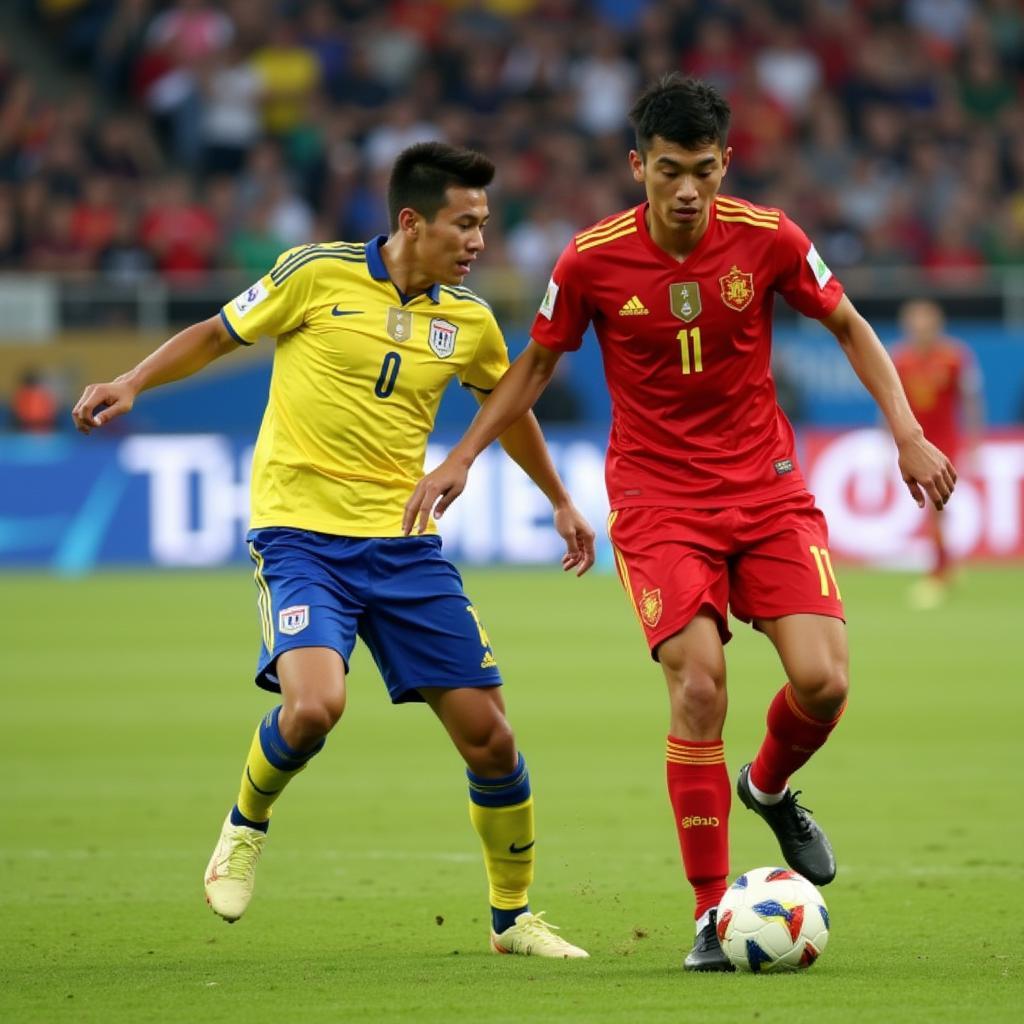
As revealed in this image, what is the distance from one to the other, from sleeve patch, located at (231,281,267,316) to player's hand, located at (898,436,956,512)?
1999 millimetres

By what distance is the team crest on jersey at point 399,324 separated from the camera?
6348 millimetres

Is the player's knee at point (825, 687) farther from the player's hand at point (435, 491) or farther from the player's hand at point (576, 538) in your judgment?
the player's hand at point (435, 491)

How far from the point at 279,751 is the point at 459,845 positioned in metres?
2.09

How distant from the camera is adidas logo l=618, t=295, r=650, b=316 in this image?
6.05 metres

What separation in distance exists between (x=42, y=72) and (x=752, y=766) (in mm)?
20736

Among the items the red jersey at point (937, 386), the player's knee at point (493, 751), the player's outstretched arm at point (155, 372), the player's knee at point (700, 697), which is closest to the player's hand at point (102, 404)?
the player's outstretched arm at point (155, 372)

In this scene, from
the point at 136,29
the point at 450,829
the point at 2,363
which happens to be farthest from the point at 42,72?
the point at 450,829

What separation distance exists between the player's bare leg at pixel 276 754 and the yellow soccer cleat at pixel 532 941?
750 mm

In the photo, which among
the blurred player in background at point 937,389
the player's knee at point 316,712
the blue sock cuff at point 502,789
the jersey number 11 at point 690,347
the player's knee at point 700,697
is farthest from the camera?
the blurred player in background at point 937,389

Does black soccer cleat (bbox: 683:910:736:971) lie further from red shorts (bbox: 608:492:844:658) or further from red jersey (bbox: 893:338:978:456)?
red jersey (bbox: 893:338:978:456)

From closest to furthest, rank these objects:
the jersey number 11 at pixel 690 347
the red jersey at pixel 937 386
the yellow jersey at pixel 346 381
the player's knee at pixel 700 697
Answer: the player's knee at pixel 700 697 → the jersey number 11 at pixel 690 347 → the yellow jersey at pixel 346 381 → the red jersey at pixel 937 386

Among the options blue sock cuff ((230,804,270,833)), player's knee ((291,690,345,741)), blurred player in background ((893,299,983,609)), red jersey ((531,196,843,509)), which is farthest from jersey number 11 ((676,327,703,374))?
blurred player in background ((893,299,983,609))

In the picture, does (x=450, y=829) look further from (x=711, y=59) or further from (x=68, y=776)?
(x=711, y=59)

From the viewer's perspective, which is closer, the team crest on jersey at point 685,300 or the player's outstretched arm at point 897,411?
the player's outstretched arm at point 897,411
